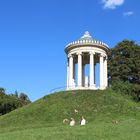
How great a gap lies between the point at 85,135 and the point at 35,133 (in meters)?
3.95

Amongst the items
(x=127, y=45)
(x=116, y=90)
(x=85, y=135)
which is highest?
(x=127, y=45)

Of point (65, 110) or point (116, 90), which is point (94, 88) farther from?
point (65, 110)

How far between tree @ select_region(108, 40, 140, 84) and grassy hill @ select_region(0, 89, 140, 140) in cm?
1298

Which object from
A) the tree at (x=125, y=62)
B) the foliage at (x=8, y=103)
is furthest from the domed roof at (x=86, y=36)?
the foliage at (x=8, y=103)

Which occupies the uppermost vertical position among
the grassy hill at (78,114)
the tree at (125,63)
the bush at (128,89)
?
the tree at (125,63)

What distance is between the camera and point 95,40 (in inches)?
2579

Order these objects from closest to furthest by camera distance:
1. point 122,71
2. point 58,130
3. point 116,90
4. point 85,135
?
point 85,135 → point 58,130 → point 116,90 → point 122,71

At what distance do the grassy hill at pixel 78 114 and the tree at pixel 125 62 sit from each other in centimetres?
1298

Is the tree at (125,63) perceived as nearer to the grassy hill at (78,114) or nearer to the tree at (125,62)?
the tree at (125,62)

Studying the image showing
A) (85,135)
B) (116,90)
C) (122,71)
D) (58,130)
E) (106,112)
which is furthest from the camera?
(122,71)

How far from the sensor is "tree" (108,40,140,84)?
72.7 m

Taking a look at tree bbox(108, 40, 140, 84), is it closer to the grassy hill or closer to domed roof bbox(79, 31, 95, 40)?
domed roof bbox(79, 31, 95, 40)

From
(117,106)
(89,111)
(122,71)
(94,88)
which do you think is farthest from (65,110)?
(122,71)

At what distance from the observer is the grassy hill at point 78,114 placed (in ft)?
110
